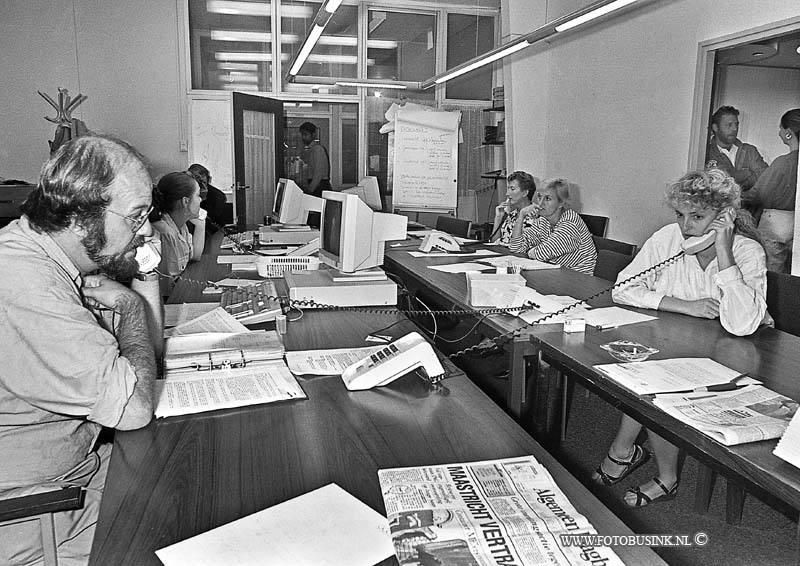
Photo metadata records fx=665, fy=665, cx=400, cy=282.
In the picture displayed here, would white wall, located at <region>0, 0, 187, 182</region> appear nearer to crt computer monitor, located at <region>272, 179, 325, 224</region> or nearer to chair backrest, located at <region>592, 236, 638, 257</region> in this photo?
crt computer monitor, located at <region>272, 179, 325, 224</region>

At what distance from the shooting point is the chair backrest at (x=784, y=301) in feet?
8.73

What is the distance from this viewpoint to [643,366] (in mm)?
1972

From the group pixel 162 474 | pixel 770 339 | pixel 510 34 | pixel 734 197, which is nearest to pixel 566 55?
pixel 510 34

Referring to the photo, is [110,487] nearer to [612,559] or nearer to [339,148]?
[612,559]

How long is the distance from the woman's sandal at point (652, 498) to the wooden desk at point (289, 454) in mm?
1243

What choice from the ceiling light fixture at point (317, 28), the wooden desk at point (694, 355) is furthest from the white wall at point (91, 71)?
the wooden desk at point (694, 355)

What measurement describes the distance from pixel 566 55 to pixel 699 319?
4687mm

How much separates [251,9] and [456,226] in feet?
12.9

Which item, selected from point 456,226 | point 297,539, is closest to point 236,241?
point 456,226

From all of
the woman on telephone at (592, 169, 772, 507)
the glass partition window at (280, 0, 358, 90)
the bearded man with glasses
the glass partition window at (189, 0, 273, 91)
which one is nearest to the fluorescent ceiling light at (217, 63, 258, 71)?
the glass partition window at (189, 0, 273, 91)

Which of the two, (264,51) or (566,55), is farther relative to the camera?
(264,51)

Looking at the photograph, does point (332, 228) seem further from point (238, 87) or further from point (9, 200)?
point (238, 87)

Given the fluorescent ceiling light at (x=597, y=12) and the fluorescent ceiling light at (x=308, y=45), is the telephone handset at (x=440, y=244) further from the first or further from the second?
the fluorescent ceiling light at (x=308, y=45)

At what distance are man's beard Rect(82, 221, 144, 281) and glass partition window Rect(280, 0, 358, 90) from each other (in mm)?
6718
